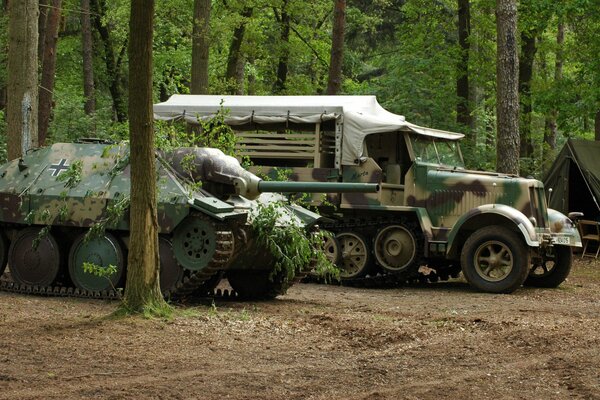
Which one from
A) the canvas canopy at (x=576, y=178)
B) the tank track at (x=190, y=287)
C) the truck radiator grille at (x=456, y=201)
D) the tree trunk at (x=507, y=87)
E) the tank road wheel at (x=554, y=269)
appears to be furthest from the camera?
the canvas canopy at (x=576, y=178)

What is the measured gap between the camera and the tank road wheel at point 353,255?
57.4 feet

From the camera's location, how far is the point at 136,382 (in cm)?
812

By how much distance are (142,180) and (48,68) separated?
1472cm

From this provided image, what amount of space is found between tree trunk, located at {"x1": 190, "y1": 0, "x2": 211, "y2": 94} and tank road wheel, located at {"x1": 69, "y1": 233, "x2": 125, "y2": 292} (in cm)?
752

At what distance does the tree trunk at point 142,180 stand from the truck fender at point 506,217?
6336mm

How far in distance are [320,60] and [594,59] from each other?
1171cm

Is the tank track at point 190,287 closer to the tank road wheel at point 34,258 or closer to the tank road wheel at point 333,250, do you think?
the tank road wheel at point 34,258

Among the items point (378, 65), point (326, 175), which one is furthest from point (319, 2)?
point (326, 175)

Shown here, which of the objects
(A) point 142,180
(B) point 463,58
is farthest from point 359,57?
(A) point 142,180

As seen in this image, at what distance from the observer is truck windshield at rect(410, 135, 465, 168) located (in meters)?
17.8

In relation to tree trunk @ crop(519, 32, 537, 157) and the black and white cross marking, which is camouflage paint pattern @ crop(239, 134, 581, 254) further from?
tree trunk @ crop(519, 32, 537, 157)

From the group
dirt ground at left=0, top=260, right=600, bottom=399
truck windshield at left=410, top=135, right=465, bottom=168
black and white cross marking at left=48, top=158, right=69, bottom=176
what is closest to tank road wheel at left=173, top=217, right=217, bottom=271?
dirt ground at left=0, top=260, right=600, bottom=399

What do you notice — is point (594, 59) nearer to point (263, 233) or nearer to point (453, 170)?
point (453, 170)

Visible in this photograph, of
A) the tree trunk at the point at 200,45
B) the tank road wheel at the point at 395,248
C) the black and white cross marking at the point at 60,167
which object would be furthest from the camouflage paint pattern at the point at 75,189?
the tree trunk at the point at 200,45
